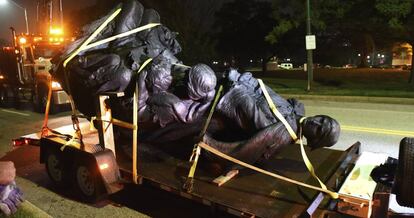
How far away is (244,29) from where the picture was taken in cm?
4825

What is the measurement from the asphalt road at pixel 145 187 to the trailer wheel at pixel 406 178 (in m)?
2.00

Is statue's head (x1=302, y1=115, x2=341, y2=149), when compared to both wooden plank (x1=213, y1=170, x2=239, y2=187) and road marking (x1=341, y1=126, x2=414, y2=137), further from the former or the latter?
road marking (x1=341, y1=126, x2=414, y2=137)

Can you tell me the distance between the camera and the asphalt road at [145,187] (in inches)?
194

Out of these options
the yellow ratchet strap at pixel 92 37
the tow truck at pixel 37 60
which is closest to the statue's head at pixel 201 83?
the yellow ratchet strap at pixel 92 37

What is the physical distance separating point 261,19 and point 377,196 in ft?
151

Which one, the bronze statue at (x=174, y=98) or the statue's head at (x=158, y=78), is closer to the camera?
the bronze statue at (x=174, y=98)

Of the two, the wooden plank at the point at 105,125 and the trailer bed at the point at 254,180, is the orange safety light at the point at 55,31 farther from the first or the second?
the wooden plank at the point at 105,125

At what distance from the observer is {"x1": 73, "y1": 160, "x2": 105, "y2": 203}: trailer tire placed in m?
4.84

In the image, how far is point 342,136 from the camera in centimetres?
840

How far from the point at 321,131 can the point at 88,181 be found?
120 inches

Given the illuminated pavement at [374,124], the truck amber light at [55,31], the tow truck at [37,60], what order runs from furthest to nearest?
the truck amber light at [55,31]
the tow truck at [37,60]
the illuminated pavement at [374,124]

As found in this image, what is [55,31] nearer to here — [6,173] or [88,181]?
[88,181]

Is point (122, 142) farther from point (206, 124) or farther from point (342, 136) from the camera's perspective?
point (342, 136)

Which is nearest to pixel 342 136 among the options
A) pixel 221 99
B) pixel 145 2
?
pixel 221 99
